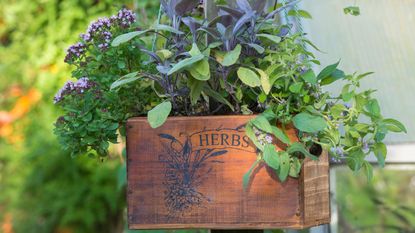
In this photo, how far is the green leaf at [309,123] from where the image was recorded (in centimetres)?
129

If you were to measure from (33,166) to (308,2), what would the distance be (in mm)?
2165

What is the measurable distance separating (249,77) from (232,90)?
79mm

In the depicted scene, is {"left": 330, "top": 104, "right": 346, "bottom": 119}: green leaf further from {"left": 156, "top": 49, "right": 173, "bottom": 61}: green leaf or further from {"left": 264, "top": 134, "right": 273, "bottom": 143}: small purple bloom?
{"left": 156, "top": 49, "right": 173, "bottom": 61}: green leaf

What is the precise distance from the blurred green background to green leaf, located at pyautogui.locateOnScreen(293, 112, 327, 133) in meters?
2.17

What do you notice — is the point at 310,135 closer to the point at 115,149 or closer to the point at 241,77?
the point at 241,77

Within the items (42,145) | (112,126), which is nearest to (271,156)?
(112,126)

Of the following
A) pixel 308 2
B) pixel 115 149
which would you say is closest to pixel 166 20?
pixel 308 2

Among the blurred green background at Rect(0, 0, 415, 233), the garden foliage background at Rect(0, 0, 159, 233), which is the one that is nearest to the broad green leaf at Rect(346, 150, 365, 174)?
the blurred green background at Rect(0, 0, 415, 233)

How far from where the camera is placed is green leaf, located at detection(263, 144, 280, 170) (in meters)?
1.28

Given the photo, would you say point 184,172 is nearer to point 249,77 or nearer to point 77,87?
point 249,77

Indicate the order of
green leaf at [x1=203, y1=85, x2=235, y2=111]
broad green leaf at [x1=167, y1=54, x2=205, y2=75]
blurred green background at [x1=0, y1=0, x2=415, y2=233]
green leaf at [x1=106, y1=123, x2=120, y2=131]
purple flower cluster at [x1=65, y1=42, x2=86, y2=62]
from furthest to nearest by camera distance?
blurred green background at [x1=0, y1=0, x2=415, y2=233], purple flower cluster at [x1=65, y1=42, x2=86, y2=62], green leaf at [x1=106, y1=123, x2=120, y2=131], green leaf at [x1=203, y1=85, x2=235, y2=111], broad green leaf at [x1=167, y1=54, x2=205, y2=75]

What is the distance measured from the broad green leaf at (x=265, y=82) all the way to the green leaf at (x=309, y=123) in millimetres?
76

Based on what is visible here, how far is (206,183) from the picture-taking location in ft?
4.46

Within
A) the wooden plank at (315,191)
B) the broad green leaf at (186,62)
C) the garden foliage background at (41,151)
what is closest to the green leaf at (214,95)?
the broad green leaf at (186,62)
